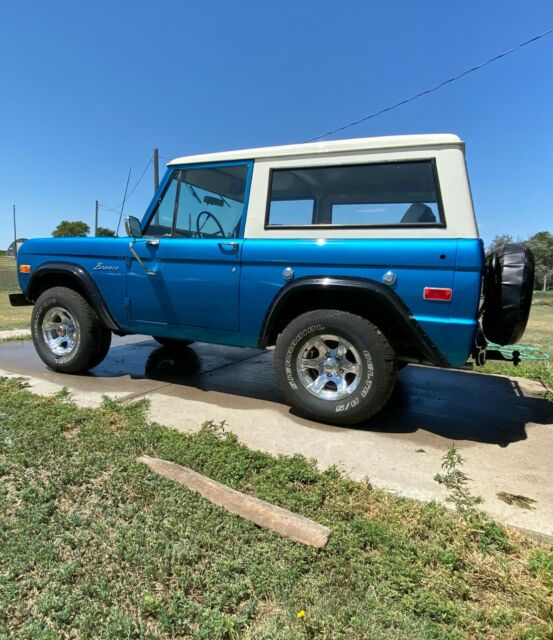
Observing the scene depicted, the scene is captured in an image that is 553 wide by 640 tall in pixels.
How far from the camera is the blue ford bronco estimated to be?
9.65 ft

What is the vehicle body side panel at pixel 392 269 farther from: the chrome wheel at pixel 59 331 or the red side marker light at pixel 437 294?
the chrome wheel at pixel 59 331

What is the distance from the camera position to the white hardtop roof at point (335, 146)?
2.99 meters

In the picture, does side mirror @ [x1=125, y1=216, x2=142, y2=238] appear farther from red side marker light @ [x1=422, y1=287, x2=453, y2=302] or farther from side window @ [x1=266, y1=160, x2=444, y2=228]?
red side marker light @ [x1=422, y1=287, x2=453, y2=302]

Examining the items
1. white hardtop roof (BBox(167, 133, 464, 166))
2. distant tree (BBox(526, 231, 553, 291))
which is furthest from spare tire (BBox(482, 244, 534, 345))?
distant tree (BBox(526, 231, 553, 291))

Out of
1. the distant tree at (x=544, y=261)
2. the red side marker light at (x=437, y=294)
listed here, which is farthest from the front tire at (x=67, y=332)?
the distant tree at (x=544, y=261)

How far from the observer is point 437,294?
288 centimetres

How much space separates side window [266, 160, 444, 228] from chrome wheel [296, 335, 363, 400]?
0.95m

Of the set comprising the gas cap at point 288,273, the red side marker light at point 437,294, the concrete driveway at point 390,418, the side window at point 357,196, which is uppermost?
the side window at point 357,196

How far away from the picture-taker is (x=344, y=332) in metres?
3.16

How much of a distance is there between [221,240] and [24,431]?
2.05 m

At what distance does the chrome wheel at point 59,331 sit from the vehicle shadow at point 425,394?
0.86 metres

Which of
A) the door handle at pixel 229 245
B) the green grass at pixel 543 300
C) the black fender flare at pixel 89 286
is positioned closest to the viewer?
the door handle at pixel 229 245

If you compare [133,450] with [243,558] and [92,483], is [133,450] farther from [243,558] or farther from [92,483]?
[243,558]

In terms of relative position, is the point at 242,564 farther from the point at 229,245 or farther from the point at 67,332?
the point at 67,332
